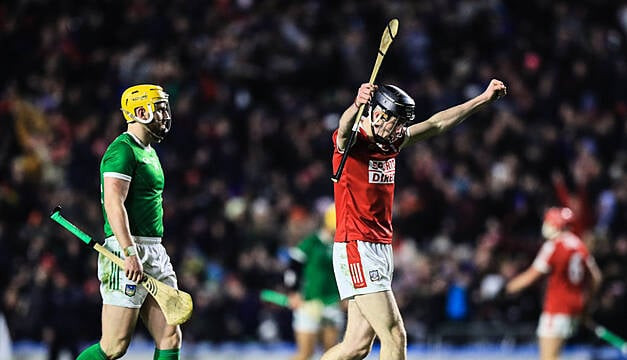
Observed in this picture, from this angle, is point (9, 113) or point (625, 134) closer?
point (9, 113)

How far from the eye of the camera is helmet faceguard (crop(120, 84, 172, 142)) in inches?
338

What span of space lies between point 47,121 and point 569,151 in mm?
7370

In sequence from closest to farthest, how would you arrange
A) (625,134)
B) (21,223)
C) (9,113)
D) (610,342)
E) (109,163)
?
(109,163), (610,342), (21,223), (9,113), (625,134)

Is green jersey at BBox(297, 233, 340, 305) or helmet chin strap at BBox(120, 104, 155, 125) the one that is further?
green jersey at BBox(297, 233, 340, 305)

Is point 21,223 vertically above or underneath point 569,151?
underneath

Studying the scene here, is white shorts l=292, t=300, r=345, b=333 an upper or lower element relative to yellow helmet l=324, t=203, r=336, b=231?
lower

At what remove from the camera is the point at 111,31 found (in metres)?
19.2

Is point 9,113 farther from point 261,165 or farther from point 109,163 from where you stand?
point 109,163

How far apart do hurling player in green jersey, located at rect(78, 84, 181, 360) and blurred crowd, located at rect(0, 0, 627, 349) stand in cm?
567

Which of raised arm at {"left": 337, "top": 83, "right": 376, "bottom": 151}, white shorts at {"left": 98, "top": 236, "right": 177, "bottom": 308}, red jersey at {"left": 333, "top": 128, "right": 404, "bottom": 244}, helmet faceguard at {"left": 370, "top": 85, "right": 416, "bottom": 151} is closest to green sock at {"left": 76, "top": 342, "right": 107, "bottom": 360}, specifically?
white shorts at {"left": 98, "top": 236, "right": 177, "bottom": 308}

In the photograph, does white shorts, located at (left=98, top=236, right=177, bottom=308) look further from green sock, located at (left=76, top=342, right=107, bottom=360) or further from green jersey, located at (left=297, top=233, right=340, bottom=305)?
green jersey, located at (left=297, top=233, right=340, bottom=305)

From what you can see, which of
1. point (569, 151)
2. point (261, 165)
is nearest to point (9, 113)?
point (261, 165)

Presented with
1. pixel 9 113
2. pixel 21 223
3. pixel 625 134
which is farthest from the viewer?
pixel 625 134

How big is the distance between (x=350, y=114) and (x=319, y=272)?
4694 millimetres
